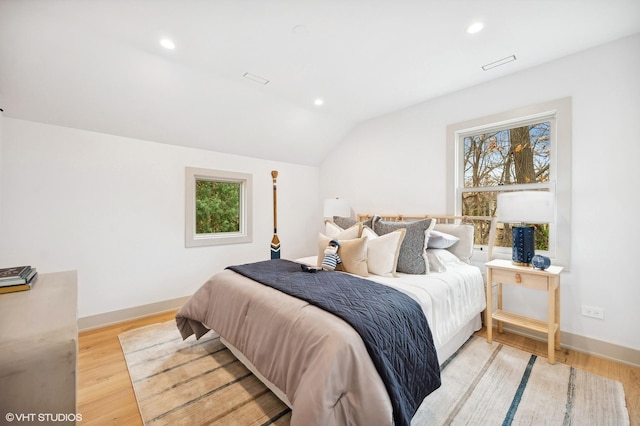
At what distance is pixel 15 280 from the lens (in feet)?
3.89

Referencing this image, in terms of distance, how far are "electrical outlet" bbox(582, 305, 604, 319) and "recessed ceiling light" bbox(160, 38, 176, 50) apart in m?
4.24

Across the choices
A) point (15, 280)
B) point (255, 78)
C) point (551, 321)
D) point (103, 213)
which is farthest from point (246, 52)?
point (551, 321)

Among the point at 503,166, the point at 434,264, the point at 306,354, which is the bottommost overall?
the point at 306,354

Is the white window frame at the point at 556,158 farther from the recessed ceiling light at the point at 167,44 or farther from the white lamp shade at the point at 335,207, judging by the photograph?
the recessed ceiling light at the point at 167,44

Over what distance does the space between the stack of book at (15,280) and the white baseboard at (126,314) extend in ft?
6.35

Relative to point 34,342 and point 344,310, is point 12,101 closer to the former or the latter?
point 34,342

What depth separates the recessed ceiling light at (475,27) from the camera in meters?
1.99

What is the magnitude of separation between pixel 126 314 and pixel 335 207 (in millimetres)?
2952

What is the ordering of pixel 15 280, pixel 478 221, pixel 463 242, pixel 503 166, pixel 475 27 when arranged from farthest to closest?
pixel 478 221
pixel 503 166
pixel 463 242
pixel 475 27
pixel 15 280

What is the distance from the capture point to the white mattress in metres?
1.92

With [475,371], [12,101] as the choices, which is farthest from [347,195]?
[12,101]

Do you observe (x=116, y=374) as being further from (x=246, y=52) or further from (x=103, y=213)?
(x=246, y=52)

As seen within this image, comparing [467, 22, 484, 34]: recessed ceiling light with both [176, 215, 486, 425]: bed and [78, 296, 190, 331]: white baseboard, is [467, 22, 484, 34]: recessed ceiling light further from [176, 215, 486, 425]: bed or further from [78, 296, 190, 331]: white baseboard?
[78, 296, 190, 331]: white baseboard

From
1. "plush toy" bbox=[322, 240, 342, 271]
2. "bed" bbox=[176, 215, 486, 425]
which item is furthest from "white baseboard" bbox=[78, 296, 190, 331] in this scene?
"plush toy" bbox=[322, 240, 342, 271]
